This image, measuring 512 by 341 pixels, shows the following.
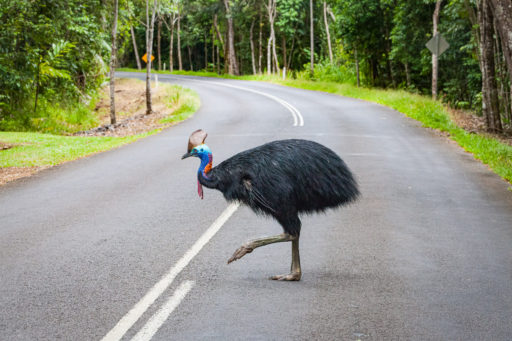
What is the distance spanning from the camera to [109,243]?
7.04 metres

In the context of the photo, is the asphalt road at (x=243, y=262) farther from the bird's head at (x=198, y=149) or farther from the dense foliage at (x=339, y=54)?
the dense foliage at (x=339, y=54)

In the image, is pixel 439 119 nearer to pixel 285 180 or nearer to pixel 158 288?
pixel 285 180

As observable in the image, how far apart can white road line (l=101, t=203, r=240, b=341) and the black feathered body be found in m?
0.56

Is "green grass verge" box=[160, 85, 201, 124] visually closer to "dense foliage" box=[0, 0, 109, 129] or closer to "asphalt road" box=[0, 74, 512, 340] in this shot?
"dense foliage" box=[0, 0, 109, 129]

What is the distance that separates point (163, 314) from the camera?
477 cm

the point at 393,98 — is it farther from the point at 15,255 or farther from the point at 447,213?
the point at 15,255

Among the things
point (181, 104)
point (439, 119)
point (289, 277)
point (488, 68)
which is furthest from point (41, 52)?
point (289, 277)

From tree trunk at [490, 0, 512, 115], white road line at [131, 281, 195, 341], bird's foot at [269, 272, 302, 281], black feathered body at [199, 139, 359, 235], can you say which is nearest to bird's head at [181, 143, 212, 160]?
black feathered body at [199, 139, 359, 235]

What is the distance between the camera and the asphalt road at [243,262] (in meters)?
4.58

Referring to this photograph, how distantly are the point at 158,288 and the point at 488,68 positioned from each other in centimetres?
1606

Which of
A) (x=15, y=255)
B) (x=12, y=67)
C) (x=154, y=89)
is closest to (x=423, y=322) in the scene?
(x=15, y=255)

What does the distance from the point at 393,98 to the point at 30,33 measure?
16.8 m

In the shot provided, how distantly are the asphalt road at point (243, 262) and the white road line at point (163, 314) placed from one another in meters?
0.02

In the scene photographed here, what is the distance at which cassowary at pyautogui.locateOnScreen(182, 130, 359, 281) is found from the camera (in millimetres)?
4934
